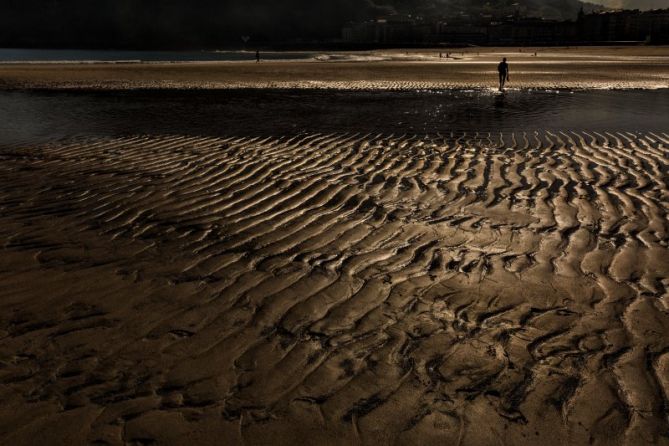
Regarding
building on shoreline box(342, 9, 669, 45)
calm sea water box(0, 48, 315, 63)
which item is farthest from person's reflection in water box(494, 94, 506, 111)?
building on shoreline box(342, 9, 669, 45)

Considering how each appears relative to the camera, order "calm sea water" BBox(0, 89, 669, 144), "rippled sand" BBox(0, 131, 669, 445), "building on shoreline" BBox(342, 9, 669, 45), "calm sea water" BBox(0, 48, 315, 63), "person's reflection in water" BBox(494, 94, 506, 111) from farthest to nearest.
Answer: "building on shoreline" BBox(342, 9, 669, 45)
"calm sea water" BBox(0, 48, 315, 63)
"person's reflection in water" BBox(494, 94, 506, 111)
"calm sea water" BBox(0, 89, 669, 144)
"rippled sand" BBox(0, 131, 669, 445)

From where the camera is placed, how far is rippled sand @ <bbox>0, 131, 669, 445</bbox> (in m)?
2.83

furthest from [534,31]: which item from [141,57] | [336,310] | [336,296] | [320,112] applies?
[336,310]

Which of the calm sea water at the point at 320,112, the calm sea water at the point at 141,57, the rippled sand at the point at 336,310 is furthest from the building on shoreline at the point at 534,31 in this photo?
the rippled sand at the point at 336,310

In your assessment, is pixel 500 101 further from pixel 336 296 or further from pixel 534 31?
pixel 534 31

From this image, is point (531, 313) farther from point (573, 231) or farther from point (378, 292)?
point (573, 231)

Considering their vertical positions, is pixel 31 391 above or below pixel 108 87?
below

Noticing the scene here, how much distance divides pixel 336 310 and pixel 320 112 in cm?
1223

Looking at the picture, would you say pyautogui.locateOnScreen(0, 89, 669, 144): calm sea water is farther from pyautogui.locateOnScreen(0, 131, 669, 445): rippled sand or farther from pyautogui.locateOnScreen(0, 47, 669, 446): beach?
pyautogui.locateOnScreen(0, 131, 669, 445): rippled sand

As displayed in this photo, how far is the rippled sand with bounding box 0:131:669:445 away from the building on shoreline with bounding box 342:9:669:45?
111 metres

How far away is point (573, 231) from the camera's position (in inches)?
211

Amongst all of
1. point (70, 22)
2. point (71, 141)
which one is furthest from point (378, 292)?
point (70, 22)

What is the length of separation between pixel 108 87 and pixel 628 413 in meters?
27.3

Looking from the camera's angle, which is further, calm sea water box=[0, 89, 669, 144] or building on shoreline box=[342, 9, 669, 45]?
building on shoreline box=[342, 9, 669, 45]
